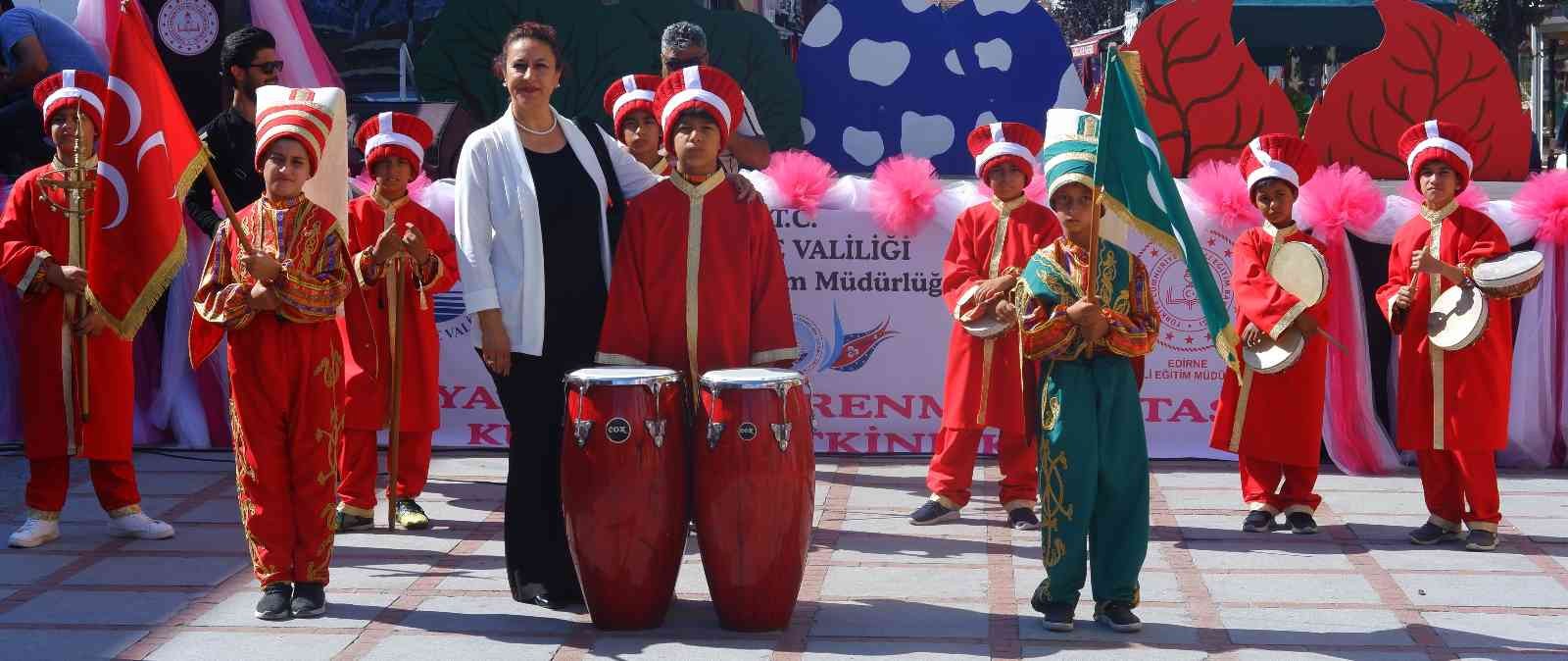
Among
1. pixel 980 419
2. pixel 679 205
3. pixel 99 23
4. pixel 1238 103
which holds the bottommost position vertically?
pixel 980 419

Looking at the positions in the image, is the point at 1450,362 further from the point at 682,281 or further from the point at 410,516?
the point at 410,516

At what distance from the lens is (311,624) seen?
5.20 metres

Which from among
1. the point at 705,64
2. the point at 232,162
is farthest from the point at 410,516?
the point at 705,64

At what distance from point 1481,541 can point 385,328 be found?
13.8 feet

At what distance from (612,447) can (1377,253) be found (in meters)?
4.54

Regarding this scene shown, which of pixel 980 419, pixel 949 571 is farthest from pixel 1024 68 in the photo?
pixel 949 571

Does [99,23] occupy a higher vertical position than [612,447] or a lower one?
higher

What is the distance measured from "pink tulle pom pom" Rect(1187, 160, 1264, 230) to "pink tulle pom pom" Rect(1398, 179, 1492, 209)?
656 millimetres

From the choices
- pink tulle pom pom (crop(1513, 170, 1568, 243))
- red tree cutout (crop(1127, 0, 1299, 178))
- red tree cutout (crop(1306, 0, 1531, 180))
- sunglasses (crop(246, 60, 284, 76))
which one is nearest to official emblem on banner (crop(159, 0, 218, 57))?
sunglasses (crop(246, 60, 284, 76))

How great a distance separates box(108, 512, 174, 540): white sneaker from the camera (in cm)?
648

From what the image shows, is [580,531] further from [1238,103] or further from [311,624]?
[1238,103]

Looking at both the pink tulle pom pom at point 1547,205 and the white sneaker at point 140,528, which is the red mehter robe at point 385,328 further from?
the pink tulle pom pom at point 1547,205

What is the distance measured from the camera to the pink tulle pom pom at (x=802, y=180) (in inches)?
321

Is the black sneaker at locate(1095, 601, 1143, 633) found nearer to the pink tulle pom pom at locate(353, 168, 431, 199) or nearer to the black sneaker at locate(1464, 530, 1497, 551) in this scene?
the black sneaker at locate(1464, 530, 1497, 551)
